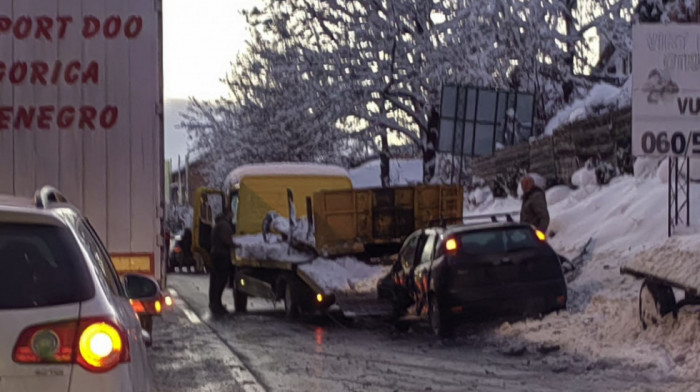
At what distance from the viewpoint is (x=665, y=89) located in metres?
17.2

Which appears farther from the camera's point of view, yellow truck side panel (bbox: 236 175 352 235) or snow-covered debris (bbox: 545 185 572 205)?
snow-covered debris (bbox: 545 185 572 205)

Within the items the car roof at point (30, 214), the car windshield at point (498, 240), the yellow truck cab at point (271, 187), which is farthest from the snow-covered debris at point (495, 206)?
the car roof at point (30, 214)

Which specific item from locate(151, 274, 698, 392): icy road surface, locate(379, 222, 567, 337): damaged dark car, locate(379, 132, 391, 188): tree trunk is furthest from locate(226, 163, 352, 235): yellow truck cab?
locate(379, 132, 391, 188): tree trunk

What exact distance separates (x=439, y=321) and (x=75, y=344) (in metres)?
10.3

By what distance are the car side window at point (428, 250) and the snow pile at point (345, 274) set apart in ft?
5.80

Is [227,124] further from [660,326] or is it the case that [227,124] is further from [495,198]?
[660,326]

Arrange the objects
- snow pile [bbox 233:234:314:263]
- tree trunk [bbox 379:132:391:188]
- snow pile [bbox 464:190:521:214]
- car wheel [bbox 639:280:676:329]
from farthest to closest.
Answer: tree trunk [bbox 379:132:391:188] → snow pile [bbox 464:190:521:214] → snow pile [bbox 233:234:314:263] → car wheel [bbox 639:280:676:329]

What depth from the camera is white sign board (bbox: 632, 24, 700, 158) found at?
56.2 feet

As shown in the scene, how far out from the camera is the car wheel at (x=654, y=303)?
12305mm

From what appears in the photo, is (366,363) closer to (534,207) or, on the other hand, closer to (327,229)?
(327,229)

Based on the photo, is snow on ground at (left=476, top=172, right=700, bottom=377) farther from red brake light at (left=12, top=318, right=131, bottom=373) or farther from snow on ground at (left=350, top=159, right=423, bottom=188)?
snow on ground at (left=350, top=159, right=423, bottom=188)

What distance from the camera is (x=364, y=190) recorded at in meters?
18.7

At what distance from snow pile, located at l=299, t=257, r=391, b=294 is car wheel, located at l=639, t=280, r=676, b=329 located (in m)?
5.42

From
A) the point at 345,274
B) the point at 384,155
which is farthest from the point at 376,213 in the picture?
the point at 384,155
